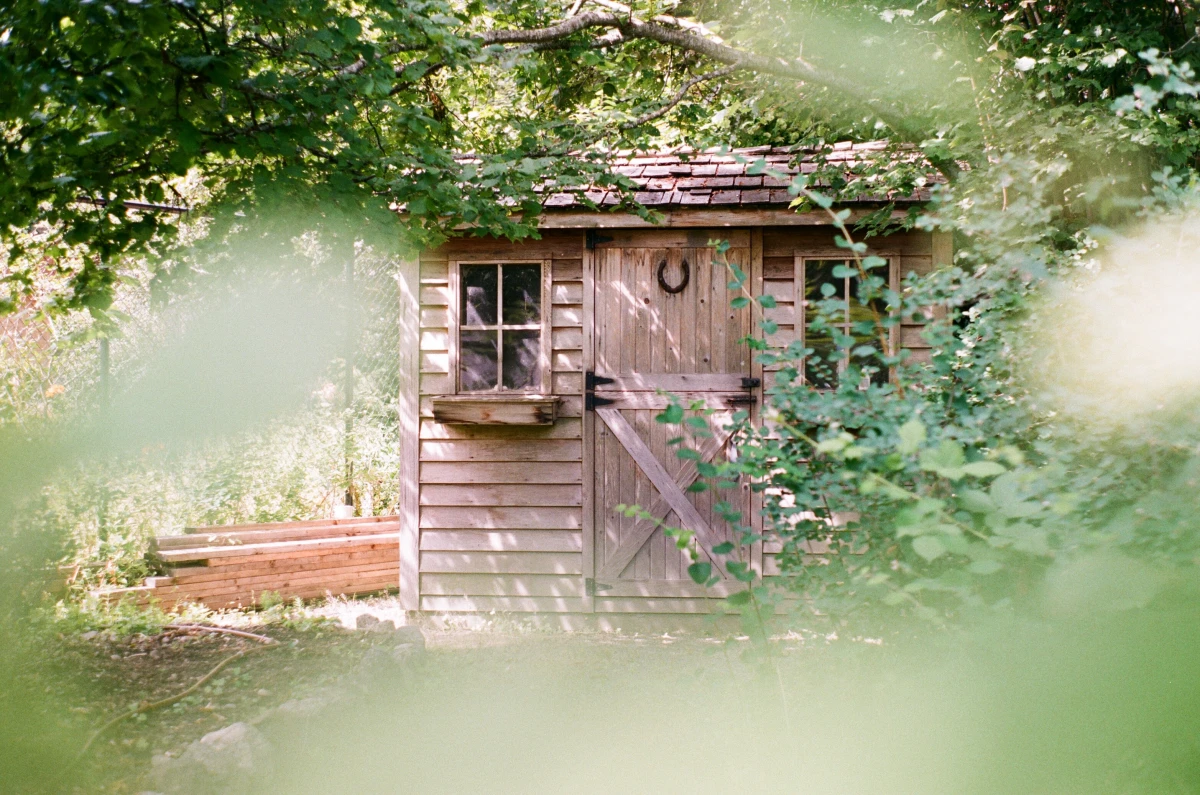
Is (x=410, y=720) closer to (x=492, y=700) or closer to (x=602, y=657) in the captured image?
(x=492, y=700)

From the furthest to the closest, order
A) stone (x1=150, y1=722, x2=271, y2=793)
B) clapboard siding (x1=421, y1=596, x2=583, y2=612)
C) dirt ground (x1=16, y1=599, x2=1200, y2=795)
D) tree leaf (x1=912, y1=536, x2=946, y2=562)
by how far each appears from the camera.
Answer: clapboard siding (x1=421, y1=596, x2=583, y2=612)
stone (x1=150, y1=722, x2=271, y2=793)
dirt ground (x1=16, y1=599, x2=1200, y2=795)
tree leaf (x1=912, y1=536, x2=946, y2=562)

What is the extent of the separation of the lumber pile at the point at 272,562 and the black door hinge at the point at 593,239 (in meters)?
3.22

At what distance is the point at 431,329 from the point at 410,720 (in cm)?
298

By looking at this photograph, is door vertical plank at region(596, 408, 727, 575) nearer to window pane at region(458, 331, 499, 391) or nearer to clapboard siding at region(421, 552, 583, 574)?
clapboard siding at region(421, 552, 583, 574)

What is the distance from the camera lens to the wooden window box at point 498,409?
594 cm

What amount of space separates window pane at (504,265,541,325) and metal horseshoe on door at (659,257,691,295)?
90cm

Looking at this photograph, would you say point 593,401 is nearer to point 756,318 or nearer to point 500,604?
point 756,318

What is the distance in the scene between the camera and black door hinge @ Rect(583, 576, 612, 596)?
610cm

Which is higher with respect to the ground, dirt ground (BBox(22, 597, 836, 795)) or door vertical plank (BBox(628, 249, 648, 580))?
door vertical plank (BBox(628, 249, 648, 580))

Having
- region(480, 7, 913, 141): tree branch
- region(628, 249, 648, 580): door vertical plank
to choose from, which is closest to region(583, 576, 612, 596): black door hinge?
region(628, 249, 648, 580): door vertical plank

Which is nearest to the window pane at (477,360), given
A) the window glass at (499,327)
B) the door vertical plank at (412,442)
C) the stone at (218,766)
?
the window glass at (499,327)

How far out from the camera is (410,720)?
421 cm

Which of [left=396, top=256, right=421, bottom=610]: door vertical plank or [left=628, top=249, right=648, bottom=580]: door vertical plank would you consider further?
[left=396, top=256, right=421, bottom=610]: door vertical plank

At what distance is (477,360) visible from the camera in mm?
6270
